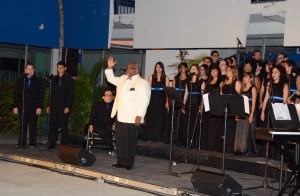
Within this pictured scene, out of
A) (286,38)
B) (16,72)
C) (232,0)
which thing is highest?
(232,0)

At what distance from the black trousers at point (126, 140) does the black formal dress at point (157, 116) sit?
116 inches

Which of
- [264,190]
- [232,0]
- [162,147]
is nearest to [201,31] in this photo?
[232,0]

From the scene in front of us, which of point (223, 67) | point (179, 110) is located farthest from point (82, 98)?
point (223, 67)

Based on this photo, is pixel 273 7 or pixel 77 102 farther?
pixel 77 102

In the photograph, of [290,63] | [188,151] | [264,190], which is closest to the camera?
[264,190]

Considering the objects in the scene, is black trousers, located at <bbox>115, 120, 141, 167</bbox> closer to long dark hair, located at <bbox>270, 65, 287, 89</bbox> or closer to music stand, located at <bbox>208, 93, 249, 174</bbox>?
music stand, located at <bbox>208, 93, 249, 174</bbox>

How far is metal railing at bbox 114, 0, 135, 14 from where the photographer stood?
19719 millimetres

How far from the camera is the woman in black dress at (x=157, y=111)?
13.7 meters

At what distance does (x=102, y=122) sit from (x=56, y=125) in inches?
51.5

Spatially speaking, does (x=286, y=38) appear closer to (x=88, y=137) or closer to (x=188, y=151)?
(x=188, y=151)

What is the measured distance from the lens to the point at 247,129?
1209 centimetres

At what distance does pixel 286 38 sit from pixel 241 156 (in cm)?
353

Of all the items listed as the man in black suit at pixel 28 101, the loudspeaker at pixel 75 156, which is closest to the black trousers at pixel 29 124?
the man in black suit at pixel 28 101

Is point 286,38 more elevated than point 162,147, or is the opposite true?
point 286,38
